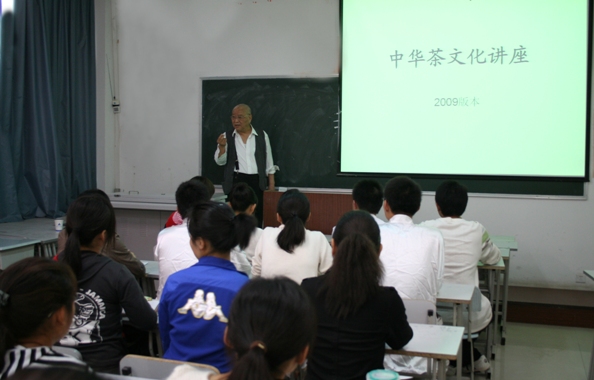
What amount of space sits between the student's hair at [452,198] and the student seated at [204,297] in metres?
1.71

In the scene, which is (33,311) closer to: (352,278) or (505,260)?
(352,278)

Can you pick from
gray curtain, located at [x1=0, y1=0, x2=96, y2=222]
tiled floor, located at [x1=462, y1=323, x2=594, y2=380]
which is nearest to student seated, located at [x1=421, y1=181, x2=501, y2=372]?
tiled floor, located at [x1=462, y1=323, x2=594, y2=380]

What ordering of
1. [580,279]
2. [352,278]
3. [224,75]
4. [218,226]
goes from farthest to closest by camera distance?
[224,75] < [580,279] < [218,226] < [352,278]

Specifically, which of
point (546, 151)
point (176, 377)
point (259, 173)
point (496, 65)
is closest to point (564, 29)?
point (496, 65)

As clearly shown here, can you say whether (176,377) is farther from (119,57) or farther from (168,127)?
(119,57)

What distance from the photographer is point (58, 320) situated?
1.33 meters

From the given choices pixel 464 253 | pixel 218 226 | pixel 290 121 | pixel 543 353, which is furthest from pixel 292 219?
pixel 290 121

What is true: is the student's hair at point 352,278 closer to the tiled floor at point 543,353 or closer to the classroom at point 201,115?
the tiled floor at point 543,353

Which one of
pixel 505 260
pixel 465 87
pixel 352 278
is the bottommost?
pixel 505 260

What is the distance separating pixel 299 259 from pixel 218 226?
799mm

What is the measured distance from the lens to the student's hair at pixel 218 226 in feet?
6.05

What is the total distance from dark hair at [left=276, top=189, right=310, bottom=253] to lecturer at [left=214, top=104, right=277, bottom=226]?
2431 millimetres

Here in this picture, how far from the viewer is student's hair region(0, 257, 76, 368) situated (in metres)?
1.25

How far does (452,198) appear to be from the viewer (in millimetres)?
3186
